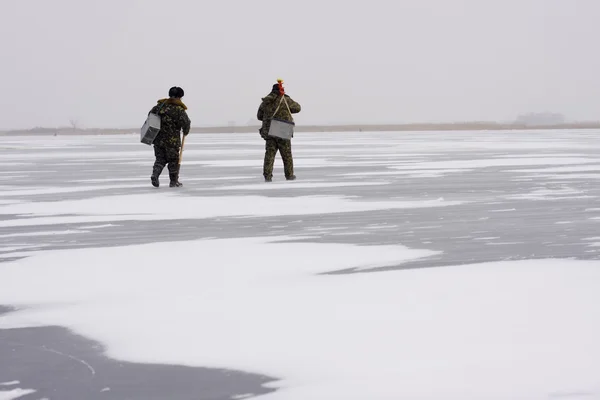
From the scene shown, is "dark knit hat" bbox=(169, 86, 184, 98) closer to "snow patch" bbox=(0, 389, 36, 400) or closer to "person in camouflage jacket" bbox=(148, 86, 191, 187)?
"person in camouflage jacket" bbox=(148, 86, 191, 187)

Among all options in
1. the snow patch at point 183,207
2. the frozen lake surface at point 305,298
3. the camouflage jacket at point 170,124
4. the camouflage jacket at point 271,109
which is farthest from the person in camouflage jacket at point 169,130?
the frozen lake surface at point 305,298

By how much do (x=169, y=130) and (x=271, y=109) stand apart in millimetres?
2154

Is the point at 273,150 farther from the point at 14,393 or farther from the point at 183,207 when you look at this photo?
the point at 14,393

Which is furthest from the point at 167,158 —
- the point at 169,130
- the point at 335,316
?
the point at 335,316

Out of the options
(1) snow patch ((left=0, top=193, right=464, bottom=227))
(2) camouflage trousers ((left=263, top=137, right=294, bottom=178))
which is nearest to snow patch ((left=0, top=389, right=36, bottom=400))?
(1) snow patch ((left=0, top=193, right=464, bottom=227))

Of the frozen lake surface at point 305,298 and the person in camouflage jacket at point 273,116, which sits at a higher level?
the person in camouflage jacket at point 273,116

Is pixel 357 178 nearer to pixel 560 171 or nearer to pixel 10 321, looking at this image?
pixel 560 171

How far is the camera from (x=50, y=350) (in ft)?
17.8

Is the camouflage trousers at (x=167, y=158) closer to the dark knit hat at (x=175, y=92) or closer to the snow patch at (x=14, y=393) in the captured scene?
the dark knit hat at (x=175, y=92)

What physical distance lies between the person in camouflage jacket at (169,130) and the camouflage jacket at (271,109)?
5.74 feet

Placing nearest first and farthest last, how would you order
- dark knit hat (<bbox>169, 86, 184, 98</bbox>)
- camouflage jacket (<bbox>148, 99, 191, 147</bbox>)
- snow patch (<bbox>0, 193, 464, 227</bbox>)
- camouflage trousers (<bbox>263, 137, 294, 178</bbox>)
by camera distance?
1. snow patch (<bbox>0, 193, 464, 227</bbox>)
2. camouflage jacket (<bbox>148, 99, 191, 147</bbox>)
3. dark knit hat (<bbox>169, 86, 184, 98</bbox>)
4. camouflage trousers (<bbox>263, 137, 294, 178</bbox>)

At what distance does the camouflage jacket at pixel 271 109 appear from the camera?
19.0 m

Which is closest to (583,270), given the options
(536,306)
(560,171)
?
(536,306)

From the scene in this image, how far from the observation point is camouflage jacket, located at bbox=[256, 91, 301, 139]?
1900cm
